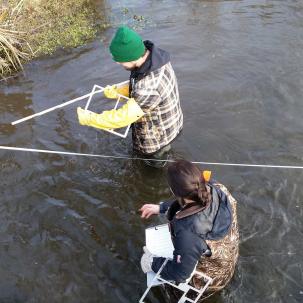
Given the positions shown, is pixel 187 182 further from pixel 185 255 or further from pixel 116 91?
pixel 116 91

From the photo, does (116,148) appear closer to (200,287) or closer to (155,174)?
(155,174)

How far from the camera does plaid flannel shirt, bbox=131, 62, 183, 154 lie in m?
4.38

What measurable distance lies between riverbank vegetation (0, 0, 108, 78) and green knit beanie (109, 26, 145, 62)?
501 centimetres

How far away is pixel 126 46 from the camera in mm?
4082

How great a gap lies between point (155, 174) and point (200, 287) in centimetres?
240

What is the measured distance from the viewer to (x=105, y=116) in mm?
4375

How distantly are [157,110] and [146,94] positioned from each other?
403 millimetres

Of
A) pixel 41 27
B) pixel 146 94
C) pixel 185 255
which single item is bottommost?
pixel 41 27

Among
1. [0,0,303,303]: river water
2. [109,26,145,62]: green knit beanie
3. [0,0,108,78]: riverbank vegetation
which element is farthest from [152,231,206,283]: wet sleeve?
[0,0,108,78]: riverbank vegetation

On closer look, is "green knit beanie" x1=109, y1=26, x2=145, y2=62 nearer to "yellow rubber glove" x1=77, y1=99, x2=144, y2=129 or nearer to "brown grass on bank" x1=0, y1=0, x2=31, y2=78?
"yellow rubber glove" x1=77, y1=99, x2=144, y2=129

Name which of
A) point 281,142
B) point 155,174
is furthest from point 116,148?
point 281,142

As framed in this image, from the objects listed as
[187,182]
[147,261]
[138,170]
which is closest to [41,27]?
[138,170]

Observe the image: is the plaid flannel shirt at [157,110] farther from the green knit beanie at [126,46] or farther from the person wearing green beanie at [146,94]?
the green knit beanie at [126,46]

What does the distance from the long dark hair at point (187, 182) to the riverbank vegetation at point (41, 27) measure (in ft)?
21.7
